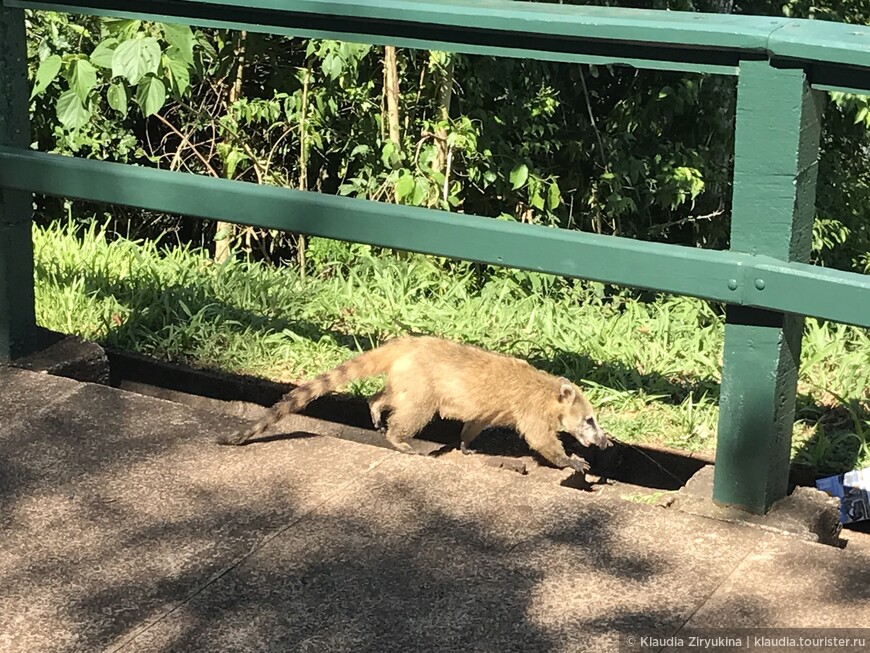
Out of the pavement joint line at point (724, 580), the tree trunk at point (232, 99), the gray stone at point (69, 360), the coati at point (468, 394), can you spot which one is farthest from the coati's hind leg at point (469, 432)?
the tree trunk at point (232, 99)

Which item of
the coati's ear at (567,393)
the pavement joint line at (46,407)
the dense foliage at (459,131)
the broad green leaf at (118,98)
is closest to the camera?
the pavement joint line at (46,407)

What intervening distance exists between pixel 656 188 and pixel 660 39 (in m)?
4.96

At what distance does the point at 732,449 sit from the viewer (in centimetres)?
309

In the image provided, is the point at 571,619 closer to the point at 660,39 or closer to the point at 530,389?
the point at 660,39

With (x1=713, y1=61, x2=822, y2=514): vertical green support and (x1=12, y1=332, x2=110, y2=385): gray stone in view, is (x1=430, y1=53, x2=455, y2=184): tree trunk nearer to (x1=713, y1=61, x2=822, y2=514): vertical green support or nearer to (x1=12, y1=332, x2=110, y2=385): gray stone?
(x1=12, y1=332, x2=110, y2=385): gray stone

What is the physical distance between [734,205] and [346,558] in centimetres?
119

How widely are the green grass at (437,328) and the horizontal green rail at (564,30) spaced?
1840 millimetres

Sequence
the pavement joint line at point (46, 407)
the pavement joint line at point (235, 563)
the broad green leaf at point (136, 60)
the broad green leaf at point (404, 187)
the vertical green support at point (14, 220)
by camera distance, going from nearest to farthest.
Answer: the pavement joint line at point (235, 563) → the pavement joint line at point (46, 407) → the vertical green support at point (14, 220) → the broad green leaf at point (136, 60) → the broad green leaf at point (404, 187)

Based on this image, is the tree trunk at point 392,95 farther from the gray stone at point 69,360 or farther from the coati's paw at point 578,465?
the gray stone at point 69,360

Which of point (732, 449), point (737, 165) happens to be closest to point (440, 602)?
point (732, 449)

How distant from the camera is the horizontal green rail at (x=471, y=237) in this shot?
9.51 feet

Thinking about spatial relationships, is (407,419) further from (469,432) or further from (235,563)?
(235,563)

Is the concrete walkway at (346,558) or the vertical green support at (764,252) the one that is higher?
the vertical green support at (764,252)

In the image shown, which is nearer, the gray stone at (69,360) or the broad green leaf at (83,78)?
the gray stone at (69,360)
